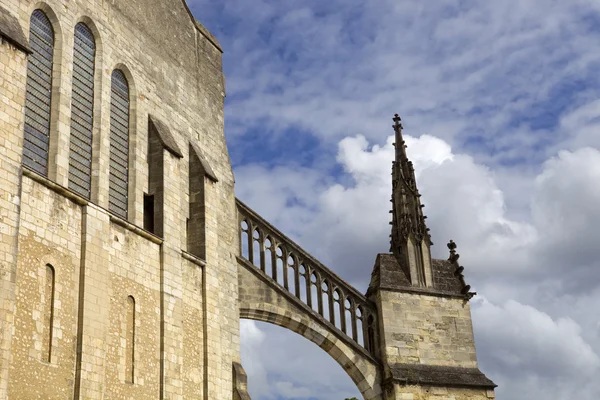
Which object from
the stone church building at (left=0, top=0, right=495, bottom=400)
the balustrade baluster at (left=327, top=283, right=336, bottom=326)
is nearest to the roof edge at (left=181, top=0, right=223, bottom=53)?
the stone church building at (left=0, top=0, right=495, bottom=400)

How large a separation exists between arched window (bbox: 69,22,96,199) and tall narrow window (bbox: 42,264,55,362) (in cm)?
174

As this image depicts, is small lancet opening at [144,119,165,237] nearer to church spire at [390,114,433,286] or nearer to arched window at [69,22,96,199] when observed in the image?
arched window at [69,22,96,199]

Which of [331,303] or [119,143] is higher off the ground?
[119,143]

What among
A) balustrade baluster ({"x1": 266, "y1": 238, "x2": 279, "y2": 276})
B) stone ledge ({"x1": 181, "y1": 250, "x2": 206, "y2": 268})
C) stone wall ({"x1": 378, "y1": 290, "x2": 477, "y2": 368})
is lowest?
stone wall ({"x1": 378, "y1": 290, "x2": 477, "y2": 368})

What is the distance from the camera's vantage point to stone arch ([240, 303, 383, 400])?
61.9 feet

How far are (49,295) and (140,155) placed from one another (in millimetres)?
4244

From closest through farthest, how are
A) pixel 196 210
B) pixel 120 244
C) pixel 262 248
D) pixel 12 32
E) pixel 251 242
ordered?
pixel 12 32
pixel 120 244
pixel 196 210
pixel 251 242
pixel 262 248

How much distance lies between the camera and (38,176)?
12867 mm

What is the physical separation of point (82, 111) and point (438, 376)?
9926 millimetres

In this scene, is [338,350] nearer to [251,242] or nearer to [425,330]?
[425,330]

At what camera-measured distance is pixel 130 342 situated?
14.4 m

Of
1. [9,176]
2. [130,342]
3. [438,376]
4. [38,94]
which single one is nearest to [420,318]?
[438,376]

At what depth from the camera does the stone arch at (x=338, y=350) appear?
18859 mm

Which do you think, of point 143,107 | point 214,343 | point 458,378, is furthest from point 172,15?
point 458,378
